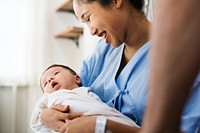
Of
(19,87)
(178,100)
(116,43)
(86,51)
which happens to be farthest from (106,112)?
(19,87)

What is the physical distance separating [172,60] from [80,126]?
26.3 inches

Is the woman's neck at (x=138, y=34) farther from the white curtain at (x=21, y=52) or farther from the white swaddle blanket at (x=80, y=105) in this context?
the white curtain at (x=21, y=52)

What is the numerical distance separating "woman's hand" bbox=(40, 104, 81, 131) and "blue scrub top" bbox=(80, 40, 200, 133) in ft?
0.66

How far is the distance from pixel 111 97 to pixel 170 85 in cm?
91

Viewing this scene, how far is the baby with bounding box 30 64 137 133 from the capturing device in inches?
43.3

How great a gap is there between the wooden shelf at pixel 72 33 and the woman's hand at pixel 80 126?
1.90m

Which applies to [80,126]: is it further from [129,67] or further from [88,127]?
[129,67]

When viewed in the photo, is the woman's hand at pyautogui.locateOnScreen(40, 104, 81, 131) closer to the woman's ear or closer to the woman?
the woman

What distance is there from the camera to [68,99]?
1.20m

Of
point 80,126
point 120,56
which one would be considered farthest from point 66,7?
point 80,126

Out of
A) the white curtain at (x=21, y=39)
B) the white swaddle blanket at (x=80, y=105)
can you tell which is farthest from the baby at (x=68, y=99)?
the white curtain at (x=21, y=39)

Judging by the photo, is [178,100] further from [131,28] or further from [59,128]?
[131,28]

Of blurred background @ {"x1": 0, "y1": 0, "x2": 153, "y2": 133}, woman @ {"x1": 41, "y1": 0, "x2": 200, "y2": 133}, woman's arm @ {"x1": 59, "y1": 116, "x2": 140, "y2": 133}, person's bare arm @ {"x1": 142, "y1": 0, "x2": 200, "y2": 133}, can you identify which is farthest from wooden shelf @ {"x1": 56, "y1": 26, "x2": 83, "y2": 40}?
person's bare arm @ {"x1": 142, "y1": 0, "x2": 200, "y2": 133}

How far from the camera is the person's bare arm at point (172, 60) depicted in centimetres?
34
